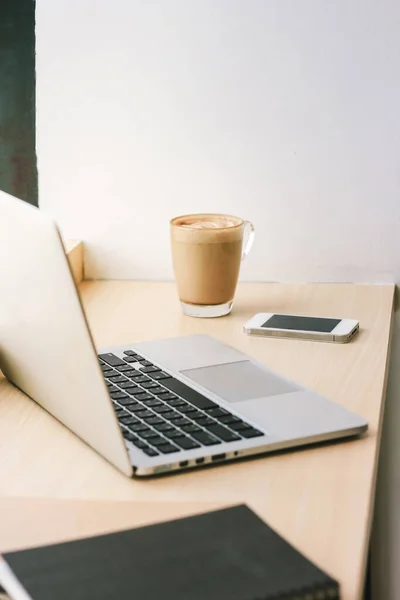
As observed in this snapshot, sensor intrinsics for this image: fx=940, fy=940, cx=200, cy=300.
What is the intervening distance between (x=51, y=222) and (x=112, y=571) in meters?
0.28

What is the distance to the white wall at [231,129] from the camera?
138 centimetres

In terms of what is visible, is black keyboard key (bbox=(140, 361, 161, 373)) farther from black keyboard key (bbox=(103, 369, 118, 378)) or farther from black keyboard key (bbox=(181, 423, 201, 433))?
black keyboard key (bbox=(181, 423, 201, 433))

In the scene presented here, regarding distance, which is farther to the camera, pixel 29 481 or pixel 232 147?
pixel 232 147

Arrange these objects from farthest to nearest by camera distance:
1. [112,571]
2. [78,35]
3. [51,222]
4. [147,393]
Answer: [78,35] → [147,393] → [51,222] → [112,571]

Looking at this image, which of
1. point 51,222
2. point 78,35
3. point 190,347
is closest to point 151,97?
point 78,35

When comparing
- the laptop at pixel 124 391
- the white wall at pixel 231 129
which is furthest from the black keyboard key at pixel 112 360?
the white wall at pixel 231 129

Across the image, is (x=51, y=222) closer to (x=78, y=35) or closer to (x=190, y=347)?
(x=190, y=347)

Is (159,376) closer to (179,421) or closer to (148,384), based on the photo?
(148,384)

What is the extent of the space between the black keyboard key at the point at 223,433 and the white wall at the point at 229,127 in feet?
2.11

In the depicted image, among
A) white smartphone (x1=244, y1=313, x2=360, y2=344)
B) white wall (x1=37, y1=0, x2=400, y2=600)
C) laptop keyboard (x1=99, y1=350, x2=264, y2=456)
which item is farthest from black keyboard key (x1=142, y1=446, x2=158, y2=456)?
white wall (x1=37, y1=0, x2=400, y2=600)

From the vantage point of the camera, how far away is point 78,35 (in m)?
1.42

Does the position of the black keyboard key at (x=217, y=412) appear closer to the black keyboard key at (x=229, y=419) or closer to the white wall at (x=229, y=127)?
the black keyboard key at (x=229, y=419)

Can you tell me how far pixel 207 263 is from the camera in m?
1.25

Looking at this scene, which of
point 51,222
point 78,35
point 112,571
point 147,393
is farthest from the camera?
point 78,35
